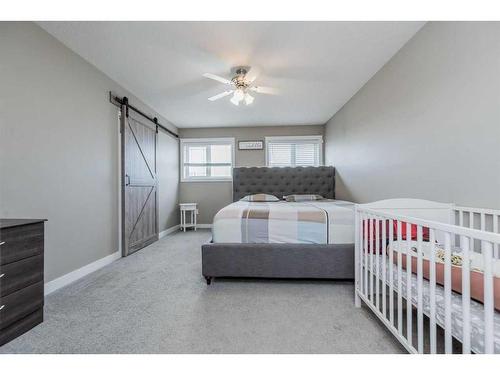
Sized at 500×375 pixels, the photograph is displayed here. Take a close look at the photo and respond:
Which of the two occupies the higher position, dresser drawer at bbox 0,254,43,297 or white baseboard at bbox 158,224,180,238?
dresser drawer at bbox 0,254,43,297

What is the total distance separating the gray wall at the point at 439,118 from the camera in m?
1.44

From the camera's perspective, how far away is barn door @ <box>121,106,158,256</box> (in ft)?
10.3

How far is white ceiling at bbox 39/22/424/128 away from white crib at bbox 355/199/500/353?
1.49m

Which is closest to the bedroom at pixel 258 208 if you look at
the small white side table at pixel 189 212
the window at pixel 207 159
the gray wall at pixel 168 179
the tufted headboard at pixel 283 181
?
the gray wall at pixel 168 179

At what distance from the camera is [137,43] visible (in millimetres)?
2178

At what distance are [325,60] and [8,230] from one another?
2.88m

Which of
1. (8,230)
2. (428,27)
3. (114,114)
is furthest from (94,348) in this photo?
(428,27)

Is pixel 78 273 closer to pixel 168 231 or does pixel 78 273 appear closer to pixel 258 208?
pixel 258 208

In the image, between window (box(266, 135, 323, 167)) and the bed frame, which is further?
window (box(266, 135, 323, 167))

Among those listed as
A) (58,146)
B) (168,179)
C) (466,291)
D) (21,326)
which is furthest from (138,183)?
(466,291)

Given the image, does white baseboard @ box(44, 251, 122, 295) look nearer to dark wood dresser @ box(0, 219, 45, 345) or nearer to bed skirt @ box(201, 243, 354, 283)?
dark wood dresser @ box(0, 219, 45, 345)

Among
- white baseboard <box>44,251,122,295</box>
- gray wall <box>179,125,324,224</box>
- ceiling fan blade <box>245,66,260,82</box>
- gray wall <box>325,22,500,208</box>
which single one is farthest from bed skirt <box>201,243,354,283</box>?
gray wall <box>179,125,324,224</box>

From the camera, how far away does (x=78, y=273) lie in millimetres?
2357

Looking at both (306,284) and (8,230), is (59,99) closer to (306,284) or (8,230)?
(8,230)
